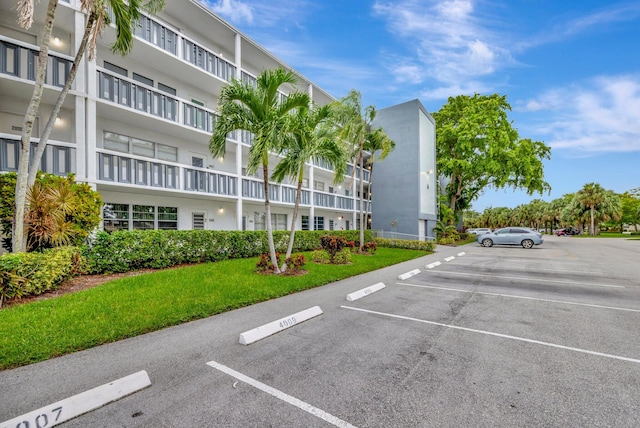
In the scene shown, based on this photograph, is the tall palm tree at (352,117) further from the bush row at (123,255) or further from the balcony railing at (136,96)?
the balcony railing at (136,96)

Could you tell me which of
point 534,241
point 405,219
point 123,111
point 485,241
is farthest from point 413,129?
point 123,111

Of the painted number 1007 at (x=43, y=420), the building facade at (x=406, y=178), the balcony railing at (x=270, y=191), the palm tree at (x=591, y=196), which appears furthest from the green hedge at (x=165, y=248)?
the palm tree at (x=591, y=196)

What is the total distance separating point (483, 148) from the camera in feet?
92.7

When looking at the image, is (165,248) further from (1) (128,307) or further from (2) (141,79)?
(2) (141,79)

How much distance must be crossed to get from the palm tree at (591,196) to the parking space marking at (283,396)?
222ft

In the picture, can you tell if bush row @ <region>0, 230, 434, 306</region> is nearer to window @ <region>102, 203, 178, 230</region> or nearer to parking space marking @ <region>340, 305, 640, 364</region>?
window @ <region>102, 203, 178, 230</region>

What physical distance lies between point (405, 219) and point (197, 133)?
19164 millimetres

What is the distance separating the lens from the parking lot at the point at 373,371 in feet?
8.54

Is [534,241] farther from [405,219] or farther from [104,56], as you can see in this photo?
[104,56]

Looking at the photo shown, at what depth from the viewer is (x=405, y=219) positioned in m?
25.3

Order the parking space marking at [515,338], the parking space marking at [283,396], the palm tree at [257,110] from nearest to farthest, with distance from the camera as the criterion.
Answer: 1. the parking space marking at [283,396]
2. the parking space marking at [515,338]
3. the palm tree at [257,110]

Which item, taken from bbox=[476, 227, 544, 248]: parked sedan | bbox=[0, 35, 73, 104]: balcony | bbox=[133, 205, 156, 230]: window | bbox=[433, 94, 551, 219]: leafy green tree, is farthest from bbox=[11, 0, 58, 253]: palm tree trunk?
bbox=[433, 94, 551, 219]: leafy green tree

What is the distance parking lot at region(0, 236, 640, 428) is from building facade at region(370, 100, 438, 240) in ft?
63.4

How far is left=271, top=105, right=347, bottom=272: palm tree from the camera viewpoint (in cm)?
874
